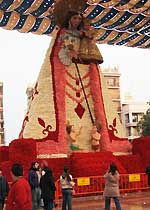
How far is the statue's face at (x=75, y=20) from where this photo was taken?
1828 cm

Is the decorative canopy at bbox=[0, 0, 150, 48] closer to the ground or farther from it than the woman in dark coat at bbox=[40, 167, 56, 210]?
farther from it

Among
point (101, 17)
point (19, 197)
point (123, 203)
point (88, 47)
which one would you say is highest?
point (101, 17)

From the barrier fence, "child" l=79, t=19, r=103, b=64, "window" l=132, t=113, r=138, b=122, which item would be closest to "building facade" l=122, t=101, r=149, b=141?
"window" l=132, t=113, r=138, b=122

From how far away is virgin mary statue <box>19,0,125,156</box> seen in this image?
56.5 ft

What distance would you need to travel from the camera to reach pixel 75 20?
18.3m

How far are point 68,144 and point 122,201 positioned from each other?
4.35m

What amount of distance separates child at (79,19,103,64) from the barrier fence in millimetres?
4797

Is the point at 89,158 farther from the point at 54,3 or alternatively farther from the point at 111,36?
the point at 111,36

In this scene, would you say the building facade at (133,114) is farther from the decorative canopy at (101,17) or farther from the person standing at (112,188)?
the person standing at (112,188)

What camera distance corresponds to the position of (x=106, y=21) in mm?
22516

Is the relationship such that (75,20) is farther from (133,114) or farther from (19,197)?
(133,114)

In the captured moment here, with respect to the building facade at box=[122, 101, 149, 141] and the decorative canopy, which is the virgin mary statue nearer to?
the decorative canopy

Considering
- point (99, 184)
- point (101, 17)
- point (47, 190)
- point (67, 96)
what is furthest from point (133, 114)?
point (47, 190)

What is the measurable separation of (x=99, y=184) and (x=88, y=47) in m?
5.57
